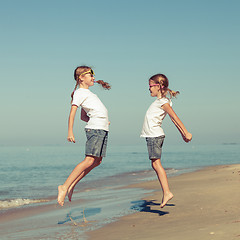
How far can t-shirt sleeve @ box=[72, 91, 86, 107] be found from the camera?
4.42 m

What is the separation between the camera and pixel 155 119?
15.2ft

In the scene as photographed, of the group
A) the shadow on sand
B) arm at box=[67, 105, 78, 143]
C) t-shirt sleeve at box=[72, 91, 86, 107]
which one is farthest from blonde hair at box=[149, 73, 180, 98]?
the shadow on sand

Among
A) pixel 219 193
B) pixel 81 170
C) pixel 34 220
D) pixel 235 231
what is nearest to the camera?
pixel 235 231

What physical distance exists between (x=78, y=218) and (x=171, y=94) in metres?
2.27

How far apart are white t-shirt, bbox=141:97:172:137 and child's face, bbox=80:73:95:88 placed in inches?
36.9

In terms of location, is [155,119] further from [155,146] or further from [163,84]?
[163,84]

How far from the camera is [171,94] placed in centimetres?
480

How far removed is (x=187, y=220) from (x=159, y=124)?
4.51 ft

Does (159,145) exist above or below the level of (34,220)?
above

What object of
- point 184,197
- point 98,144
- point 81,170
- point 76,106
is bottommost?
point 184,197

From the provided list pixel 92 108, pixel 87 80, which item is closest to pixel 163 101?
pixel 92 108

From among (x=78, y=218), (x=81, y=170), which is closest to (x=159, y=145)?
(x=81, y=170)

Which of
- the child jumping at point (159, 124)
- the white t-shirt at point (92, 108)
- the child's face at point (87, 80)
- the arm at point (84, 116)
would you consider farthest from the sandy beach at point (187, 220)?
the child's face at point (87, 80)

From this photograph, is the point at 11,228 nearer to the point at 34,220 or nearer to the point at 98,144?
the point at 34,220
